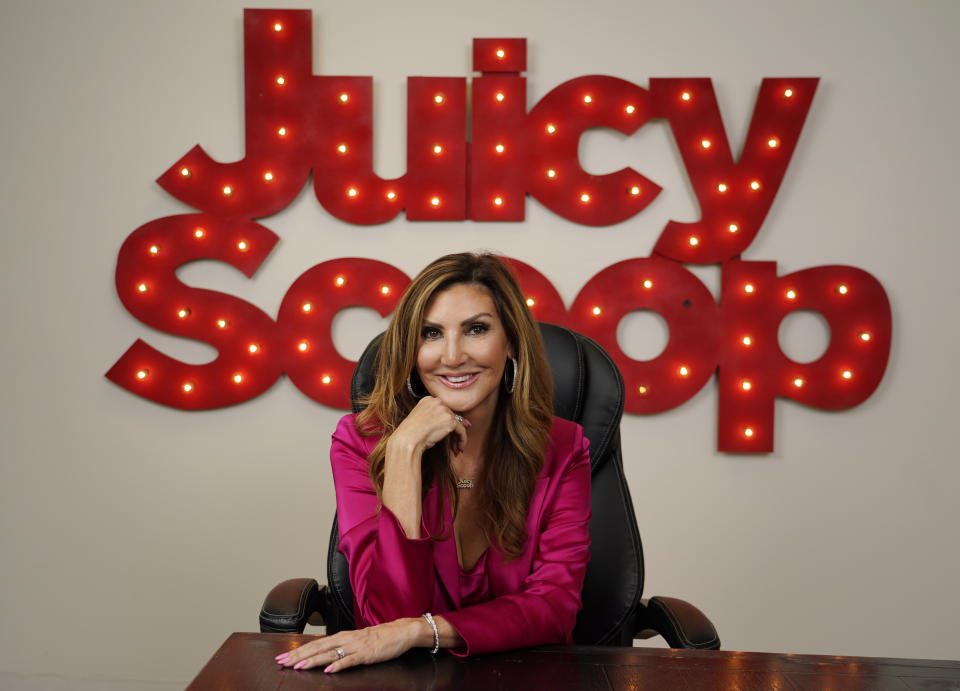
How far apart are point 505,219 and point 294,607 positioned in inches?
56.4

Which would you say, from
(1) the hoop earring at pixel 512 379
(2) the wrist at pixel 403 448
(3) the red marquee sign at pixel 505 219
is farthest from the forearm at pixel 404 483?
(3) the red marquee sign at pixel 505 219

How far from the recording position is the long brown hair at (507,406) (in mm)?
1481

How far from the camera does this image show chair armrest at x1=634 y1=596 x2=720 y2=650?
1417 mm

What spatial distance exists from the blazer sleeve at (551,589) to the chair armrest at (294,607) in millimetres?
402

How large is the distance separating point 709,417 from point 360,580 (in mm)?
1553

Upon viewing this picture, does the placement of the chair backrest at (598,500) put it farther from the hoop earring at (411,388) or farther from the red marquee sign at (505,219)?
the red marquee sign at (505,219)

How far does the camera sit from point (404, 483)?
1.34 metres

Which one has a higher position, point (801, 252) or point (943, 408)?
point (801, 252)

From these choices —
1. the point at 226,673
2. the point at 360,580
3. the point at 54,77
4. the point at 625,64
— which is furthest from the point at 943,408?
the point at 54,77

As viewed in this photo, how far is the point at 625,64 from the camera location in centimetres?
249

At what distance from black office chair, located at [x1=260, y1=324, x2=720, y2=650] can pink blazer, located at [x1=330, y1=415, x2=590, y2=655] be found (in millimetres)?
Result: 86

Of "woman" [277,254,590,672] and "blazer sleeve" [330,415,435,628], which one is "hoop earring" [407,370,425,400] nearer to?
"woman" [277,254,590,672]

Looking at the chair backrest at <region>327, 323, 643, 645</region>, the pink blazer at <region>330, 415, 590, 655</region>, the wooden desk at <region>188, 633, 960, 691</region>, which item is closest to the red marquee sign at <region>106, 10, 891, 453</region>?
the chair backrest at <region>327, 323, 643, 645</region>

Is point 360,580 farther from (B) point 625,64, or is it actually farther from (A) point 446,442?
(B) point 625,64
